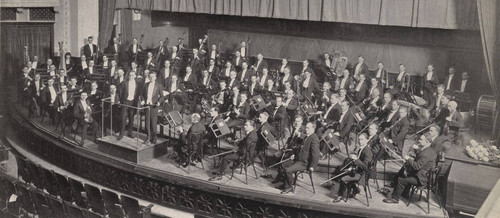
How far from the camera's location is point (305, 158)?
994 cm

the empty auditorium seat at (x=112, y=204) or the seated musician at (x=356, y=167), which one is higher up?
the seated musician at (x=356, y=167)

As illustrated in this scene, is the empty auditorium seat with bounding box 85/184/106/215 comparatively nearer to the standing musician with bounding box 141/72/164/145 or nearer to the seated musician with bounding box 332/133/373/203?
the standing musician with bounding box 141/72/164/145

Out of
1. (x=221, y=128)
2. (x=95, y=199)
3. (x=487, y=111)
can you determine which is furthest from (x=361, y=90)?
(x=95, y=199)

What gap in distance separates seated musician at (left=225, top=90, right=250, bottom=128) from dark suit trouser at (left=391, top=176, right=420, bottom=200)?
3.68 meters

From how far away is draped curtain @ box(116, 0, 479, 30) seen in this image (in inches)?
547

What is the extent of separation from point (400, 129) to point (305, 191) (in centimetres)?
243

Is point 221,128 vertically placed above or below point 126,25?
below

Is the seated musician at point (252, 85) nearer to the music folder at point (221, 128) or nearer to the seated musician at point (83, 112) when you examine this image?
the music folder at point (221, 128)

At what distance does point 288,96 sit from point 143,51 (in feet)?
23.0

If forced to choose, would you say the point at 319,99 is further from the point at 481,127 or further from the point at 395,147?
the point at 481,127

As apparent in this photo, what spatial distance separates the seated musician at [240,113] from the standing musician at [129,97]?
2.14 metres

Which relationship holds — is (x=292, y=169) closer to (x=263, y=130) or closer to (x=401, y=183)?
(x=263, y=130)

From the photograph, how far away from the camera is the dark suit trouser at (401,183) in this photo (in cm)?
946

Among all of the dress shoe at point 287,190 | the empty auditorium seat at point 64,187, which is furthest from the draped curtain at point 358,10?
the empty auditorium seat at point 64,187
